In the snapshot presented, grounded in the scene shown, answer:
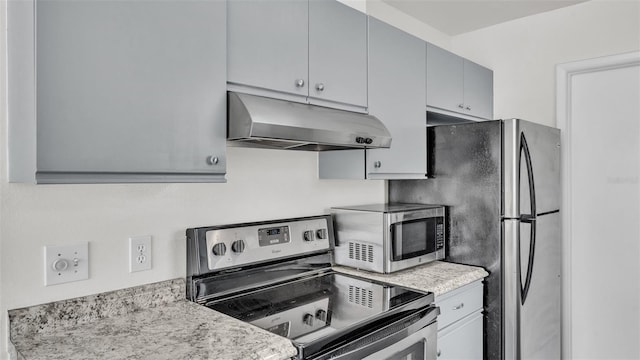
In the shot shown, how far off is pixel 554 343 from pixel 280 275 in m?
1.76

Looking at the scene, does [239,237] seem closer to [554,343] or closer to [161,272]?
[161,272]

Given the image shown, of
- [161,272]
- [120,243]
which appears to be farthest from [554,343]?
[120,243]

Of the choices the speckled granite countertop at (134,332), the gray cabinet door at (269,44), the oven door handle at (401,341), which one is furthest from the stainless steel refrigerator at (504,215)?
the speckled granite countertop at (134,332)

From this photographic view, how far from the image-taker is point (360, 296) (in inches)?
68.6

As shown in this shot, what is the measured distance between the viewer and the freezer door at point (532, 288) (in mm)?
2117

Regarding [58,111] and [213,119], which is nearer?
[58,111]

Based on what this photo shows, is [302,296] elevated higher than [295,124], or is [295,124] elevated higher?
[295,124]

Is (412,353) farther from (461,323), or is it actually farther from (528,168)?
(528,168)

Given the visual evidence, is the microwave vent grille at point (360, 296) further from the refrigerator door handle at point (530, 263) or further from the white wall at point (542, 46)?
the white wall at point (542, 46)

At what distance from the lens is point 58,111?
1.06 m

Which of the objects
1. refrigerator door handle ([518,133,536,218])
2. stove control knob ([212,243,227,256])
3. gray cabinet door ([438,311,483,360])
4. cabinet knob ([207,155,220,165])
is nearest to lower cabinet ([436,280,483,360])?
gray cabinet door ([438,311,483,360])

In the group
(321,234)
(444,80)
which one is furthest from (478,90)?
(321,234)

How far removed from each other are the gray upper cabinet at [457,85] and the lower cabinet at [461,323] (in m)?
1.02

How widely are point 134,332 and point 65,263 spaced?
0.31 metres
